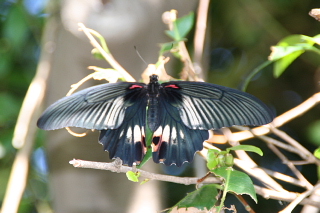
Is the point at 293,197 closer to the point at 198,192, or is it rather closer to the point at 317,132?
the point at 198,192

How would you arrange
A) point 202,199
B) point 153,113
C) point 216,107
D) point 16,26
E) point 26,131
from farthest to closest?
point 16,26, point 26,131, point 153,113, point 216,107, point 202,199

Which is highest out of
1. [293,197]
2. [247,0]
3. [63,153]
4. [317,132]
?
[247,0]

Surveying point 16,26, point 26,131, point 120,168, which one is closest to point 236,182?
point 120,168

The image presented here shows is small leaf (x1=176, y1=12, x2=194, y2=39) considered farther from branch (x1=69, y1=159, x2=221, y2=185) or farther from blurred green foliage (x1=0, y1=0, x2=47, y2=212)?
blurred green foliage (x1=0, y1=0, x2=47, y2=212)

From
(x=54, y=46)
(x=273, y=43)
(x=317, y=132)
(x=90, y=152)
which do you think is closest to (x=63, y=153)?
(x=90, y=152)

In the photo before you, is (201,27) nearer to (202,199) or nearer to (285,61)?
(285,61)
